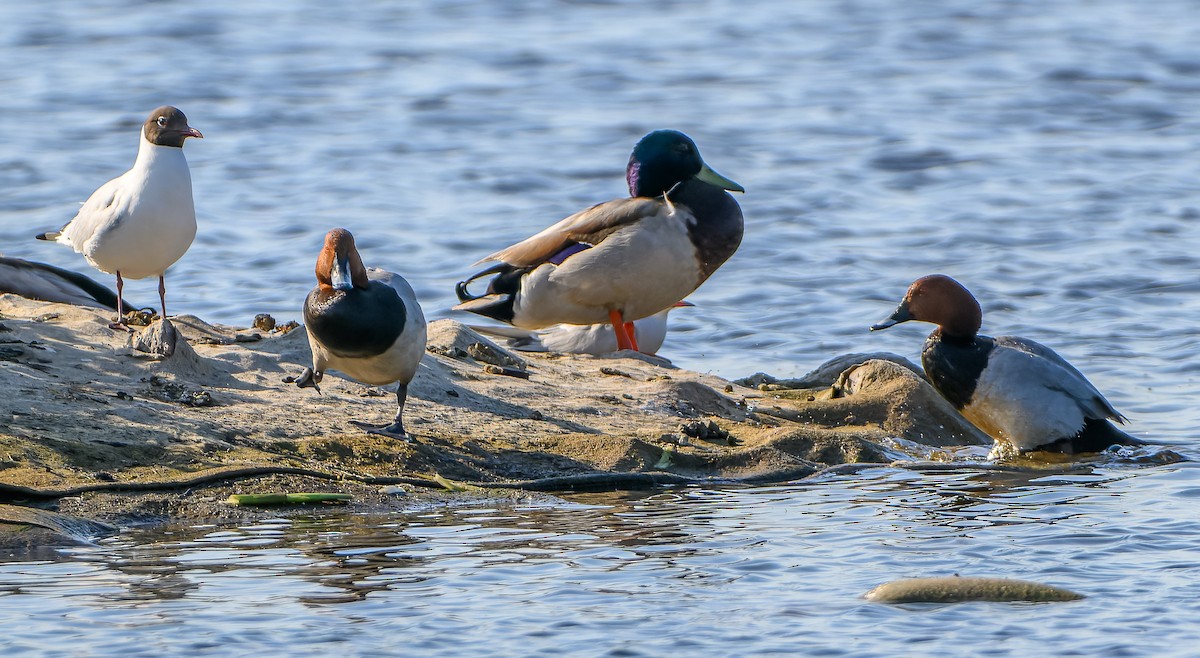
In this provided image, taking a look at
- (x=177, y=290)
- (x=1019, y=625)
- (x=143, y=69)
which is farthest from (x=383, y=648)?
(x=143, y=69)

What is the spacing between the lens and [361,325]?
7219 mm

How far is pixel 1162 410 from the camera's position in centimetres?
944

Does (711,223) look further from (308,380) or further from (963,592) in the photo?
(963,592)

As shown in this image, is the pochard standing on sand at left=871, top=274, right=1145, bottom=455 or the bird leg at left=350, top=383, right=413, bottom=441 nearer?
the bird leg at left=350, top=383, right=413, bottom=441

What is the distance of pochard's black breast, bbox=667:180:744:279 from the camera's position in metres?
10.1

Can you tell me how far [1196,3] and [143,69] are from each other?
15474 millimetres

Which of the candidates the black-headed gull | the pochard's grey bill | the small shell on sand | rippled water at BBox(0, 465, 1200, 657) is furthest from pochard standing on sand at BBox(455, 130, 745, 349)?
the small shell on sand

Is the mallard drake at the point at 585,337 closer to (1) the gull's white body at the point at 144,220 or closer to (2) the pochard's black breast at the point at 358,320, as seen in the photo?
(1) the gull's white body at the point at 144,220

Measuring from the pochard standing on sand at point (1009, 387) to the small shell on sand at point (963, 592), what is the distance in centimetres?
294

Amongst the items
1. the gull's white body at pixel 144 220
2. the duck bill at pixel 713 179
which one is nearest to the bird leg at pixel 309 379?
the gull's white body at pixel 144 220

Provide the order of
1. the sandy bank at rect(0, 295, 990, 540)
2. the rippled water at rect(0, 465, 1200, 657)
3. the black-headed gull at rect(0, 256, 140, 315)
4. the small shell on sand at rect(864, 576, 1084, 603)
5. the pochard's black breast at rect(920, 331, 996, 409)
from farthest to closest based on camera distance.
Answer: the black-headed gull at rect(0, 256, 140, 315), the pochard's black breast at rect(920, 331, 996, 409), the sandy bank at rect(0, 295, 990, 540), the small shell on sand at rect(864, 576, 1084, 603), the rippled water at rect(0, 465, 1200, 657)

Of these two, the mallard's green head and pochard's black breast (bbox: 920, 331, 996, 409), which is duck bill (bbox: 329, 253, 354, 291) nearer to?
pochard's black breast (bbox: 920, 331, 996, 409)

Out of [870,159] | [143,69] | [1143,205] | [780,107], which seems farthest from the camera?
[143,69]

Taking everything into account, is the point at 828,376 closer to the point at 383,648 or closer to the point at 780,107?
the point at 383,648
